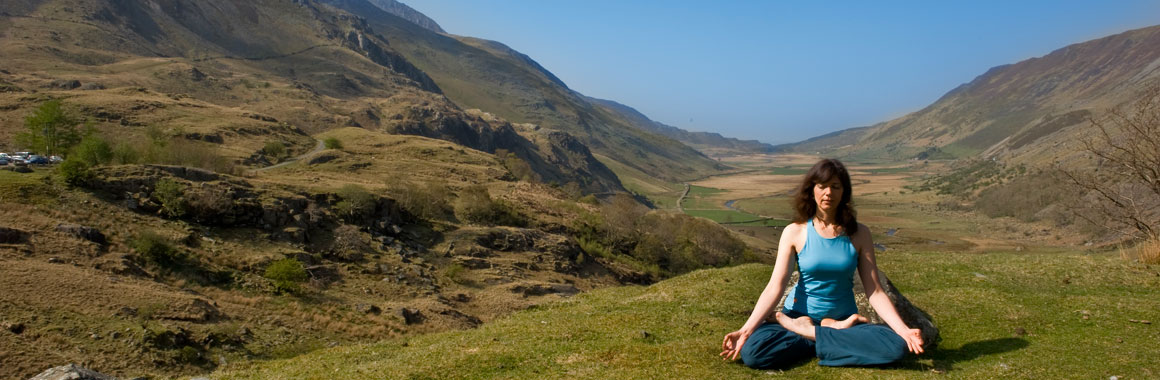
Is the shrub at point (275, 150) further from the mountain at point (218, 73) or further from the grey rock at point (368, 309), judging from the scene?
the grey rock at point (368, 309)

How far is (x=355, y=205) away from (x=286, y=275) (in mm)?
15715

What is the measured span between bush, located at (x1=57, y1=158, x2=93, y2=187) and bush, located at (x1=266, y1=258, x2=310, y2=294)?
1257cm

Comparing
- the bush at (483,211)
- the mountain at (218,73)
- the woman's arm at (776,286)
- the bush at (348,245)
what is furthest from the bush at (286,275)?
the mountain at (218,73)

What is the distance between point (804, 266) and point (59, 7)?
203 meters

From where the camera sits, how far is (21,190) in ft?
103

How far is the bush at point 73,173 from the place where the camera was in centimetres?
3359

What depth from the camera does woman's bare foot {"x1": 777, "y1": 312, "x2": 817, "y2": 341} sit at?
30.9 ft

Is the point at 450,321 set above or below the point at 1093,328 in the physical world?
below

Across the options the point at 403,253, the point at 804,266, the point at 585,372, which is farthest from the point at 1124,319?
the point at 403,253

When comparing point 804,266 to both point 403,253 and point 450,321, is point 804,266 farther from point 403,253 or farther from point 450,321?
point 403,253

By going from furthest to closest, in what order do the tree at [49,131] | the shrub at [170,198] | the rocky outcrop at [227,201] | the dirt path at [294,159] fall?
the dirt path at [294,159]
the tree at [49,131]
the shrub at [170,198]
the rocky outcrop at [227,201]

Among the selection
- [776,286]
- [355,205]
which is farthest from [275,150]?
[776,286]

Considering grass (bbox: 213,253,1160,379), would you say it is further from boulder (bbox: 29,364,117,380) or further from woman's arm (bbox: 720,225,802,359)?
boulder (bbox: 29,364,117,380)

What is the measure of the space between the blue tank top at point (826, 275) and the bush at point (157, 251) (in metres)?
33.0
